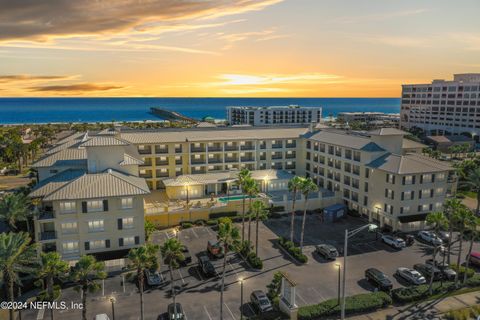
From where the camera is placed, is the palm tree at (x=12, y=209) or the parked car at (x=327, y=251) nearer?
the palm tree at (x=12, y=209)

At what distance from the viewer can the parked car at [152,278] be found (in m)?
47.9

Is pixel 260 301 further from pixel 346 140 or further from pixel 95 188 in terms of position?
pixel 346 140

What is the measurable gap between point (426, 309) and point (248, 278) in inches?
882

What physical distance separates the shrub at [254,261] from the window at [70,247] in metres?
25.3

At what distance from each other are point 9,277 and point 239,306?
2520 cm

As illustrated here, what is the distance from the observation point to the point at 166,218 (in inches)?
2753

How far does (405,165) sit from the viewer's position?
66.5 metres

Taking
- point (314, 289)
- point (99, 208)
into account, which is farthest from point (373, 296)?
point (99, 208)

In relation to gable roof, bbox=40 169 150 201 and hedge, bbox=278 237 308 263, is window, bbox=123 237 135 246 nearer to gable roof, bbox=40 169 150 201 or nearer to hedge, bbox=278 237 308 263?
gable roof, bbox=40 169 150 201

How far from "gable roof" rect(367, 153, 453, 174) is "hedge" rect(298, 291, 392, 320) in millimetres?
27367

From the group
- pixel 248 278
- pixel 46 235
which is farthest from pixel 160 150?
pixel 248 278

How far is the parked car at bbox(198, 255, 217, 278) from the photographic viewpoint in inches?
2004

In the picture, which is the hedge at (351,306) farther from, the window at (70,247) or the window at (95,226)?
the window at (70,247)

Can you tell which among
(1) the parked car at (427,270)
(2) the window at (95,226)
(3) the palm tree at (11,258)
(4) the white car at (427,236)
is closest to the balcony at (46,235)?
(2) the window at (95,226)
